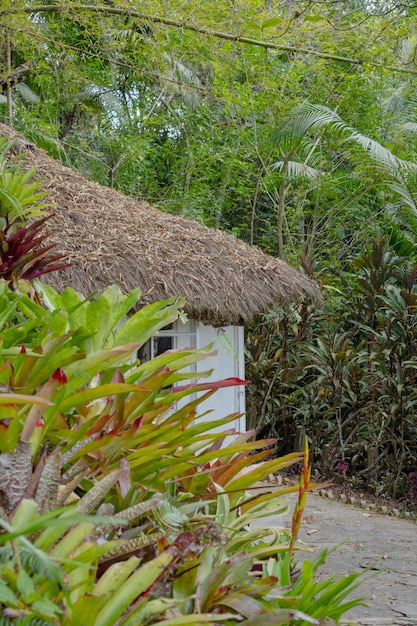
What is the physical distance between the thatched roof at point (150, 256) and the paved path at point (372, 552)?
210cm

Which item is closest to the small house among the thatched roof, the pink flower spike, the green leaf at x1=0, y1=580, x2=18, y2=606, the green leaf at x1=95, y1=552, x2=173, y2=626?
the thatched roof

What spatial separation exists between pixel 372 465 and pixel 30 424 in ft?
24.6

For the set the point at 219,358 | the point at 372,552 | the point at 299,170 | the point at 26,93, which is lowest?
the point at 372,552

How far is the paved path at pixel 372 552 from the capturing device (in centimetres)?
433

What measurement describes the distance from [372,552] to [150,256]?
3.06m

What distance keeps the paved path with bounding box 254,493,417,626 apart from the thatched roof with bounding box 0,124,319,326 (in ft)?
6.88

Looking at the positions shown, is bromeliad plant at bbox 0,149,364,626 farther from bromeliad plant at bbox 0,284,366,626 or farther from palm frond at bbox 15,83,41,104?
palm frond at bbox 15,83,41,104

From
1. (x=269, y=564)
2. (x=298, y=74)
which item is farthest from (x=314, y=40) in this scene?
(x=269, y=564)

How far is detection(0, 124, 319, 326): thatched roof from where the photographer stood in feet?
19.9

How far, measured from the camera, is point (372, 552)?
5715mm

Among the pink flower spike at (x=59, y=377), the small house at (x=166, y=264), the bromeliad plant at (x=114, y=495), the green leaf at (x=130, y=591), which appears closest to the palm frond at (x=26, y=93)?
the small house at (x=166, y=264)

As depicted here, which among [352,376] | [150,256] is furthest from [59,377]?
[352,376]

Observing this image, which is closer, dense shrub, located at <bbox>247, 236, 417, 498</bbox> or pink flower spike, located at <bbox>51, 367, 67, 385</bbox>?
pink flower spike, located at <bbox>51, 367, 67, 385</bbox>

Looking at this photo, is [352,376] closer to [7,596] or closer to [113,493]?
[113,493]
